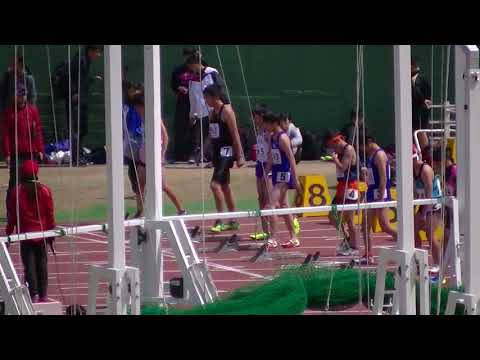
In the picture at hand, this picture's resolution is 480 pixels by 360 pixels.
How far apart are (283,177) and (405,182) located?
21.3ft

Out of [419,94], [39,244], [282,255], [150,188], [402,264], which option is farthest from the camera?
[419,94]

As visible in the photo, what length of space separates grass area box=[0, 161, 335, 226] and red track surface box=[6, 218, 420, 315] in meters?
1.14

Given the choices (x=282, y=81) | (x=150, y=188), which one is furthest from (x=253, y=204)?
(x=150, y=188)

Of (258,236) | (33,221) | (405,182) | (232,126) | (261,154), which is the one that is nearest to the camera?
(405,182)

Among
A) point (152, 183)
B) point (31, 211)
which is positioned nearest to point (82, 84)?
point (31, 211)

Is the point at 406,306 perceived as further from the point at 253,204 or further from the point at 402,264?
the point at 253,204

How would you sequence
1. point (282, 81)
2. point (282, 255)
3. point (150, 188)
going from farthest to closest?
point (282, 81), point (282, 255), point (150, 188)

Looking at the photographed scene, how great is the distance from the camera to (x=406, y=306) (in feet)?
21.5

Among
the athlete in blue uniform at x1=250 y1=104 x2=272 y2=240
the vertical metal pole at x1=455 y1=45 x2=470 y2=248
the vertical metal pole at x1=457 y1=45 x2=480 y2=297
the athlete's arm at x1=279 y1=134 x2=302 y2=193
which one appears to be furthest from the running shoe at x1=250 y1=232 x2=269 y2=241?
the vertical metal pole at x1=457 y1=45 x2=480 y2=297

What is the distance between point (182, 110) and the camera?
17.4 metres

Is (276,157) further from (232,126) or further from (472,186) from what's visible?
(472,186)

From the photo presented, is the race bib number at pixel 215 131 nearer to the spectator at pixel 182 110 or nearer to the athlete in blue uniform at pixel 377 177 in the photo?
→ the spectator at pixel 182 110
